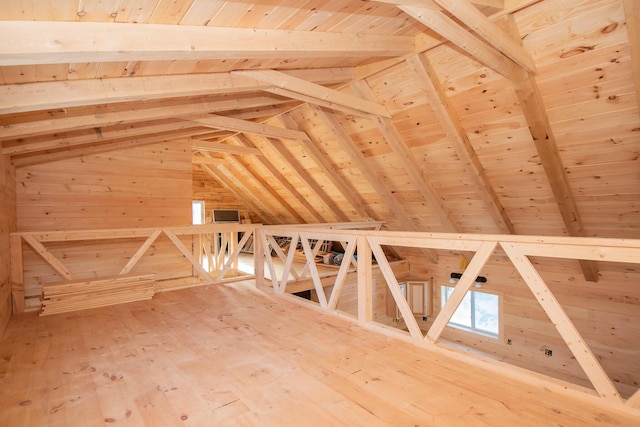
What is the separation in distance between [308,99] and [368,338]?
2.46 metres

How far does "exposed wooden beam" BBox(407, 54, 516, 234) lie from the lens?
11.0ft

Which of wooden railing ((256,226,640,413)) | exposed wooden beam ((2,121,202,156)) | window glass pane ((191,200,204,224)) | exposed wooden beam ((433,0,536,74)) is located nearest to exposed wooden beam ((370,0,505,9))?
exposed wooden beam ((433,0,536,74))

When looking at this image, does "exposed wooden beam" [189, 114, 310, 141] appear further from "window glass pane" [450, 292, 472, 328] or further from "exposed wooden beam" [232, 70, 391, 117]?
"window glass pane" [450, 292, 472, 328]

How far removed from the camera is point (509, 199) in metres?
4.39

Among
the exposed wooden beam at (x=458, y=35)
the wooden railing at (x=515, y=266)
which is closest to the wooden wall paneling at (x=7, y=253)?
the wooden railing at (x=515, y=266)

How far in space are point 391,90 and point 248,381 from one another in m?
3.30

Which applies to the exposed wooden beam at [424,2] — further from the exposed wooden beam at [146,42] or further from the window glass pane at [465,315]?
the window glass pane at [465,315]

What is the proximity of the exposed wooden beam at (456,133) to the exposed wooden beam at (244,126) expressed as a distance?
90.8 inches

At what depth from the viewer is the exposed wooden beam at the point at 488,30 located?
206 cm

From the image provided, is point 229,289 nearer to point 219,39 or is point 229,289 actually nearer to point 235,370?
point 235,370

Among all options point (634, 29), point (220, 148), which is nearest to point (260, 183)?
point (220, 148)

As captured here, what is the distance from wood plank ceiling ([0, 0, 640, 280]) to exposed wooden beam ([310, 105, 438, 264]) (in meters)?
0.03

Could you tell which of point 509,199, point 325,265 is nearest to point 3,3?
point 509,199

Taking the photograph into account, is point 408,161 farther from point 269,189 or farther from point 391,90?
point 269,189
